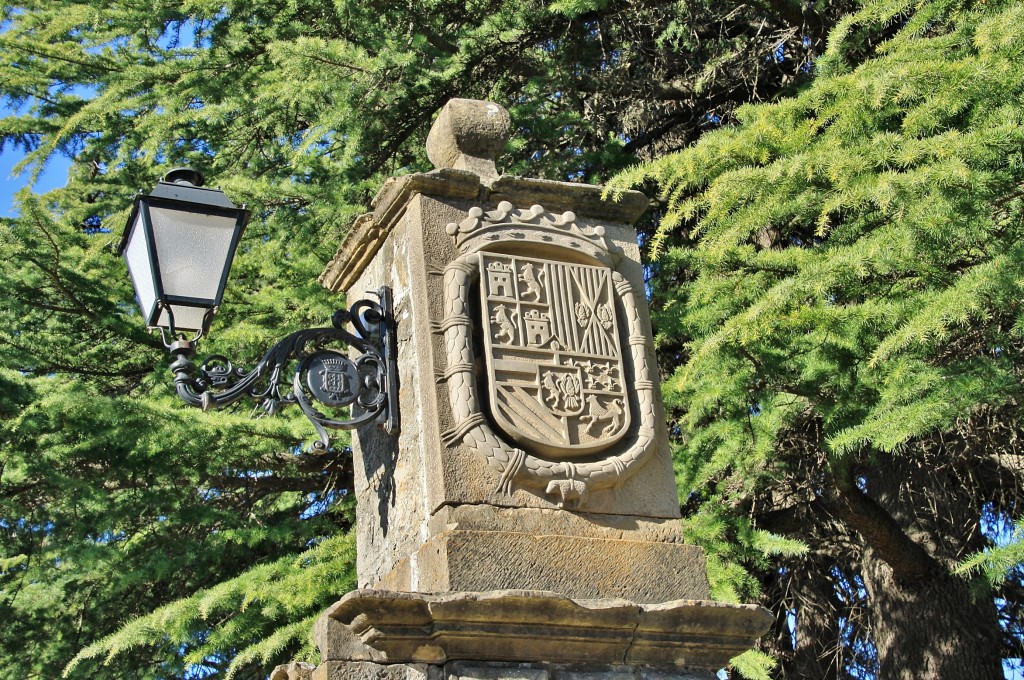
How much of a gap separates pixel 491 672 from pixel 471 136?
1.99m

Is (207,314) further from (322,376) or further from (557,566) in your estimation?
(557,566)

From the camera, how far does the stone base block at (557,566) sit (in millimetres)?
3322

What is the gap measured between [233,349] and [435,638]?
420 cm

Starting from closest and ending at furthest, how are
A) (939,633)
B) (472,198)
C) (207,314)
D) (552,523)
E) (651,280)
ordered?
(552,523)
(207,314)
(472,198)
(939,633)
(651,280)

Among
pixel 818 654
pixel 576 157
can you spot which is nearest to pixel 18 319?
pixel 576 157

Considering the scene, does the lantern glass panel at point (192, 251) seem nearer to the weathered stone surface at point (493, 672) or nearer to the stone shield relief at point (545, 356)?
the stone shield relief at point (545, 356)

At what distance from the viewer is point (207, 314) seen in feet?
12.0

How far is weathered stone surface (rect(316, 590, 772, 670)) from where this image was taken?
10.2 feet

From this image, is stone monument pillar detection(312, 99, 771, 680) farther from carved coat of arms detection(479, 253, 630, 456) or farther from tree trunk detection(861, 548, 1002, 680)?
tree trunk detection(861, 548, 1002, 680)

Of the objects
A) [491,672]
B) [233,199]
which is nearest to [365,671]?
[491,672]

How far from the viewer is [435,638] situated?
3.17 m

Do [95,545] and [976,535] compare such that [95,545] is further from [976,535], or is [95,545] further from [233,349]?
[976,535]

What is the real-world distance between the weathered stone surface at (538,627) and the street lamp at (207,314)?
73 centimetres

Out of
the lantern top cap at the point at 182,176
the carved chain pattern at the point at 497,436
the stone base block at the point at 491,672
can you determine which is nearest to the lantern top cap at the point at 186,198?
the lantern top cap at the point at 182,176
